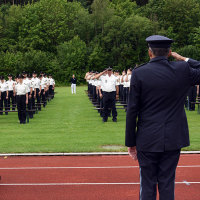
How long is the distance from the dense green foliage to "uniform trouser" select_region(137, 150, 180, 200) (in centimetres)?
6848

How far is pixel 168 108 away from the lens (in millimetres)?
4492

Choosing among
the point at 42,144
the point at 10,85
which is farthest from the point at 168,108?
the point at 10,85

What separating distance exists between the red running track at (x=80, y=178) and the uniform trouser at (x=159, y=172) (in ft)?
8.28

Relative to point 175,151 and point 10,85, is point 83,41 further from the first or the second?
point 175,151

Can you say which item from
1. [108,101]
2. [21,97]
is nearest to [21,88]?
[21,97]

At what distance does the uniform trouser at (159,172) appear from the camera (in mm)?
4512

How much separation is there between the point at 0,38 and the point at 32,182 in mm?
80571

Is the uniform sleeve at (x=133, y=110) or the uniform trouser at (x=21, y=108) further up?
the uniform sleeve at (x=133, y=110)

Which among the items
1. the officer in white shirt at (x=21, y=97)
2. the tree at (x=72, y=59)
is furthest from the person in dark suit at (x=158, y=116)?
the tree at (x=72, y=59)

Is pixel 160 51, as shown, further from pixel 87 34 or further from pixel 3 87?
pixel 87 34

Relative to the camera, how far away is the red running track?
729 cm

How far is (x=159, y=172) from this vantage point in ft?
14.9

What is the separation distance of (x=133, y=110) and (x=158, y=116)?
0.27m

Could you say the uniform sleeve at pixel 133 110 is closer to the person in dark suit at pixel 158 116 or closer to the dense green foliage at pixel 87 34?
the person in dark suit at pixel 158 116
